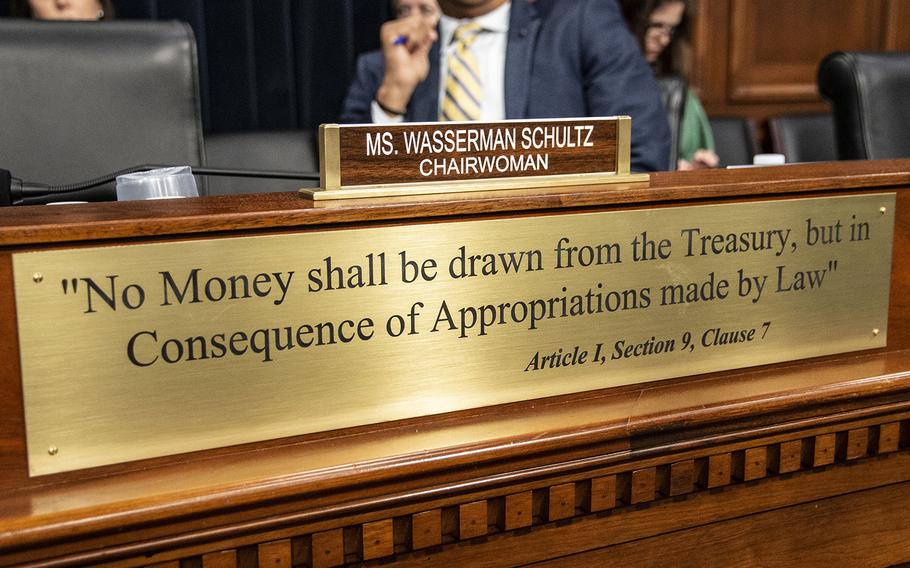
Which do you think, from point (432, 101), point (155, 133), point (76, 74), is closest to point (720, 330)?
point (155, 133)

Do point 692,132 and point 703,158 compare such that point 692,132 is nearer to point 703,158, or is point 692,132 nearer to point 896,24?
point 703,158

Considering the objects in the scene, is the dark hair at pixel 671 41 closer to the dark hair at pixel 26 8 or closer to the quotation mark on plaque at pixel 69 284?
the dark hair at pixel 26 8

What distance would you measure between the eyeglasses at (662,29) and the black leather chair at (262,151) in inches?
65.7

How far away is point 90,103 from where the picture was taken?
1156mm

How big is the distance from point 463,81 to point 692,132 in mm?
1260

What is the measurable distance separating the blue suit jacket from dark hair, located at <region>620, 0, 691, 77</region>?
1.27 metres

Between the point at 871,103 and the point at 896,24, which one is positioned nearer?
the point at 871,103

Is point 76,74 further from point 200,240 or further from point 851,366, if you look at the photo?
point 851,366

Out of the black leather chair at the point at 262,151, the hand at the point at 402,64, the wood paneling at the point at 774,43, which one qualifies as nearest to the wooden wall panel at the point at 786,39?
the wood paneling at the point at 774,43

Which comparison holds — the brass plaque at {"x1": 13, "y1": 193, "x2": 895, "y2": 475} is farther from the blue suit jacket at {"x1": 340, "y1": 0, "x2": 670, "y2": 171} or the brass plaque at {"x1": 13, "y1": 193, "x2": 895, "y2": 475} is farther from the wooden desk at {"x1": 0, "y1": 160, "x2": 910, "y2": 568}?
the blue suit jacket at {"x1": 340, "y1": 0, "x2": 670, "y2": 171}

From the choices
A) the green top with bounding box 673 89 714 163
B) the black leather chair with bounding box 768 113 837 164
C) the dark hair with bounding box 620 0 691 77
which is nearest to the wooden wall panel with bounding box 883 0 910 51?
the black leather chair with bounding box 768 113 837 164

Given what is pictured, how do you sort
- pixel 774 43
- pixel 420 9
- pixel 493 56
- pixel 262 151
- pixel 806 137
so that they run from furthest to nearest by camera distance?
pixel 774 43 → pixel 806 137 → pixel 420 9 → pixel 493 56 → pixel 262 151

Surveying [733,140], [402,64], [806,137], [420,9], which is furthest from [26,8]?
[806,137]

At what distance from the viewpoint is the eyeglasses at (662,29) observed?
309 cm
